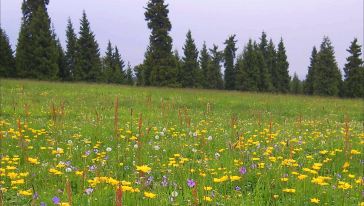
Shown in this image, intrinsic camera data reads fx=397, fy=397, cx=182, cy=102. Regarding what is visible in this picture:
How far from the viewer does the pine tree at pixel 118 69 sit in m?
75.5

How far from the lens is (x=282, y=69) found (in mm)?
73250

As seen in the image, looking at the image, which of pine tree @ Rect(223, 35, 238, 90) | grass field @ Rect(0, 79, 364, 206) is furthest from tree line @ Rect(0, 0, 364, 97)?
grass field @ Rect(0, 79, 364, 206)

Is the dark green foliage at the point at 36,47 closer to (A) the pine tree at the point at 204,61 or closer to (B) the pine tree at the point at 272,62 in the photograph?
(A) the pine tree at the point at 204,61

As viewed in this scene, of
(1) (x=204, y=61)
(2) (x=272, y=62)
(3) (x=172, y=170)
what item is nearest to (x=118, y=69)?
(1) (x=204, y=61)

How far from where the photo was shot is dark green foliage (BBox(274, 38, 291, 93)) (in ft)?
239

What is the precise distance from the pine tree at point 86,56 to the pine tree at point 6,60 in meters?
10.4

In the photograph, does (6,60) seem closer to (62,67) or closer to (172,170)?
(62,67)

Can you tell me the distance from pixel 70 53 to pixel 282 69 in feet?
124

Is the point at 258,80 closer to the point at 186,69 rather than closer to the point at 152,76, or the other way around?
the point at 186,69

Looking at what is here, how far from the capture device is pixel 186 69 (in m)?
67.9

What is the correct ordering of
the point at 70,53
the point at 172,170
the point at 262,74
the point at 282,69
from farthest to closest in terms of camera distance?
the point at 282,69, the point at 262,74, the point at 70,53, the point at 172,170

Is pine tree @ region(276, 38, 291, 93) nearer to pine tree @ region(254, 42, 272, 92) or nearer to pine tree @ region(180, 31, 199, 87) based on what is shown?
pine tree @ region(254, 42, 272, 92)

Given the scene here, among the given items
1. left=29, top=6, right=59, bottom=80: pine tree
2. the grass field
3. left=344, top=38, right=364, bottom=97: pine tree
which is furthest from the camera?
left=344, top=38, right=364, bottom=97: pine tree

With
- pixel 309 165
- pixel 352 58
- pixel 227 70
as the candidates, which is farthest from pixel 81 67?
pixel 309 165
